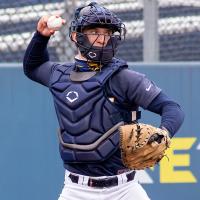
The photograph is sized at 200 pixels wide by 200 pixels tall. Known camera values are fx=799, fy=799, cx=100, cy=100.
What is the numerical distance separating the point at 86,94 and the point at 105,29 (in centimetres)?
35

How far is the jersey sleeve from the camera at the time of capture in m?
3.92

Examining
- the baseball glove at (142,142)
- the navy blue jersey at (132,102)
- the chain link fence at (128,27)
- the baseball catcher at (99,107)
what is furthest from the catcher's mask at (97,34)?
the chain link fence at (128,27)

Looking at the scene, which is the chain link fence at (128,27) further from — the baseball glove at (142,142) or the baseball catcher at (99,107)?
the baseball glove at (142,142)

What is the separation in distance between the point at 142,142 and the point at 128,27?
2.23 m

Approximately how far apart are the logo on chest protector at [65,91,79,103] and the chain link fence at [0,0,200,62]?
1654 millimetres

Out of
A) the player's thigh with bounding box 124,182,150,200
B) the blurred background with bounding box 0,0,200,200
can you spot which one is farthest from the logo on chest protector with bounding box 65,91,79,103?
the blurred background with bounding box 0,0,200,200

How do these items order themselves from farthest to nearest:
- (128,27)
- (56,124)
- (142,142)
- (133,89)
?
(128,27)
(56,124)
(133,89)
(142,142)

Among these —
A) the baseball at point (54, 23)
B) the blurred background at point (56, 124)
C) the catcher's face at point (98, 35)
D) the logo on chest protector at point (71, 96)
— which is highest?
the baseball at point (54, 23)

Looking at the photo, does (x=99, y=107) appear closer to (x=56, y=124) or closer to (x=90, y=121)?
(x=90, y=121)

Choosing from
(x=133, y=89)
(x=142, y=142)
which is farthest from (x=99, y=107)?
(x=142, y=142)

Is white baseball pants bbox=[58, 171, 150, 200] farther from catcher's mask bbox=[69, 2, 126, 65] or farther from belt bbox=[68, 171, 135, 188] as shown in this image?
catcher's mask bbox=[69, 2, 126, 65]

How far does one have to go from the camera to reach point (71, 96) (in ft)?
13.3

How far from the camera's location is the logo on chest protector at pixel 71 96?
4.03 meters

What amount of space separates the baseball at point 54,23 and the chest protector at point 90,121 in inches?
12.4
